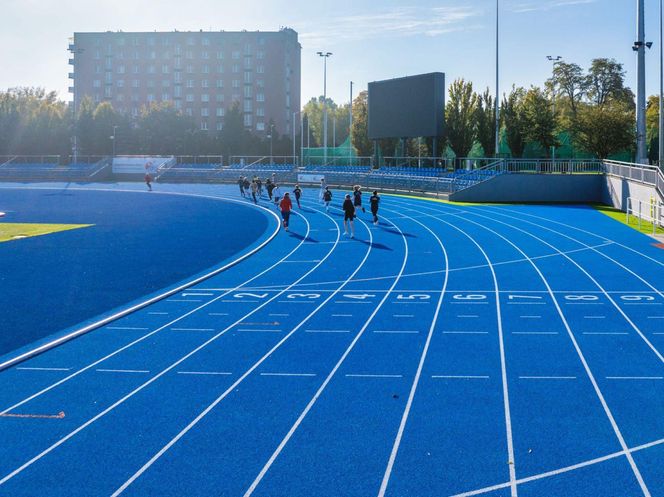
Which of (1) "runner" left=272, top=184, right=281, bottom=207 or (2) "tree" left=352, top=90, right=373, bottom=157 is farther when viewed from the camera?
(2) "tree" left=352, top=90, right=373, bottom=157

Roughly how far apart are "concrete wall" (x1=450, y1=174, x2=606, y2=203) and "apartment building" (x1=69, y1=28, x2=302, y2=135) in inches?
2814

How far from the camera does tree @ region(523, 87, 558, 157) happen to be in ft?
165

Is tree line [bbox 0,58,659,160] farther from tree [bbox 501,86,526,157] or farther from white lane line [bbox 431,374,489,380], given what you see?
white lane line [bbox 431,374,489,380]

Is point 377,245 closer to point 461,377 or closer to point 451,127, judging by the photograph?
point 461,377

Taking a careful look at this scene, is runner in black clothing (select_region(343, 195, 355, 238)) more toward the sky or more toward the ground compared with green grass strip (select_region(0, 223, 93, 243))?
more toward the sky

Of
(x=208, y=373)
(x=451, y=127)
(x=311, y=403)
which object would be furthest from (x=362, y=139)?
(x=311, y=403)

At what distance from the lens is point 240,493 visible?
652 cm

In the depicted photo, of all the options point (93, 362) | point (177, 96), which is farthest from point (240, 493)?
point (177, 96)

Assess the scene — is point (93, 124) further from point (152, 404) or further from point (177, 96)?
point (152, 404)

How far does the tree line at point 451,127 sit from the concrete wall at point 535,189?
291 inches

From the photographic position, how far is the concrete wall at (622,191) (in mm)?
30953

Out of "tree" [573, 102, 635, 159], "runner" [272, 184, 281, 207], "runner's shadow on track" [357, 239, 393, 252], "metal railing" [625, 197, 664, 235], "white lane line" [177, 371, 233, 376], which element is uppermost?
"tree" [573, 102, 635, 159]

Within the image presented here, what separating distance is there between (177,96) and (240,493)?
114m

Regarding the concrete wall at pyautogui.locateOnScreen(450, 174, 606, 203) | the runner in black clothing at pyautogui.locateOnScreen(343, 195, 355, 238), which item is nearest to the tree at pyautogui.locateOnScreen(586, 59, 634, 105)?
the concrete wall at pyautogui.locateOnScreen(450, 174, 606, 203)
